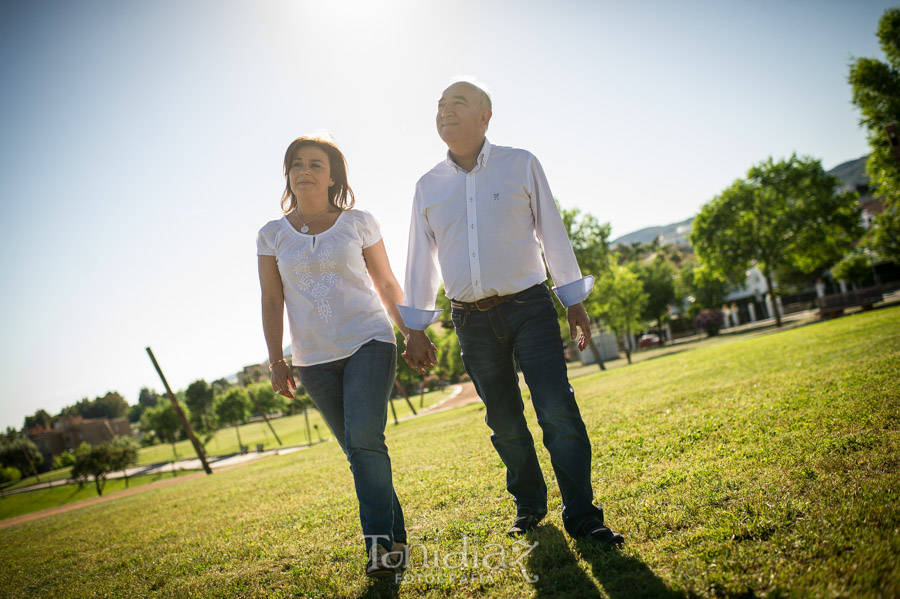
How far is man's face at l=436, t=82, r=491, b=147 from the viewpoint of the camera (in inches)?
135

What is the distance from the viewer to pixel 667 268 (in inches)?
2662

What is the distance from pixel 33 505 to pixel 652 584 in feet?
143

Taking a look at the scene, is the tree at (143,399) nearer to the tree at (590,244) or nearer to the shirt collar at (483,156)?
the tree at (590,244)

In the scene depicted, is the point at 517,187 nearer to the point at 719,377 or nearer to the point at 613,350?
the point at 719,377

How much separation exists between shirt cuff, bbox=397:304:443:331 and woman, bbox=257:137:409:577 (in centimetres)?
10

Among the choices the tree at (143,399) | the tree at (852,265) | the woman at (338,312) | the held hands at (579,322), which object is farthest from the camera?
the tree at (143,399)

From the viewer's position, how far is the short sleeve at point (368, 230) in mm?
3652

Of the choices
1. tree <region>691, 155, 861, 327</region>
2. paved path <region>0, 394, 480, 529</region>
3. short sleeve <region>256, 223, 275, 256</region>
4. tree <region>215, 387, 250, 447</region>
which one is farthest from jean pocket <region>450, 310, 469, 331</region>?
tree <region>215, 387, 250, 447</region>

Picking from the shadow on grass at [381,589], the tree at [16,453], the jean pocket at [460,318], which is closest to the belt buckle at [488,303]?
the jean pocket at [460,318]

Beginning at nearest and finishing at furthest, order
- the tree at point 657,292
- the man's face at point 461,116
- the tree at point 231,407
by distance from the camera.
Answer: the man's face at point 461,116 < the tree at point 231,407 < the tree at point 657,292

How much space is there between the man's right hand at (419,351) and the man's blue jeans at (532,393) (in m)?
0.25

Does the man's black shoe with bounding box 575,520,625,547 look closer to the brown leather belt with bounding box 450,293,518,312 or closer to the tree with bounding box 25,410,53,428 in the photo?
the brown leather belt with bounding box 450,293,518,312

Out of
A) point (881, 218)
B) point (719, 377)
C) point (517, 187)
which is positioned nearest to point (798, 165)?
point (881, 218)

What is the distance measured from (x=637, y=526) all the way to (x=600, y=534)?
30cm
